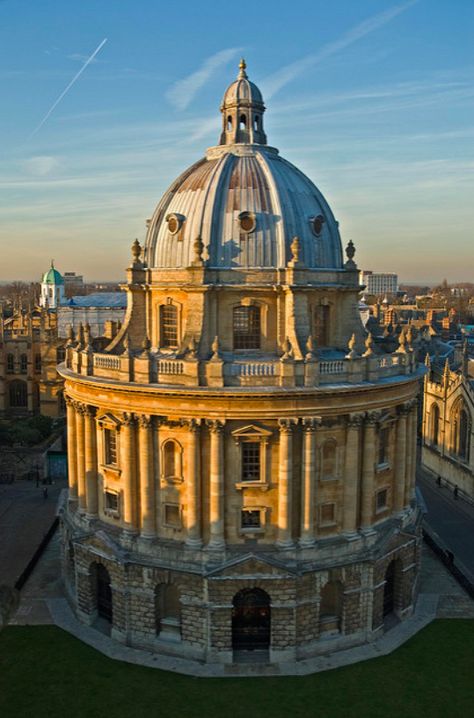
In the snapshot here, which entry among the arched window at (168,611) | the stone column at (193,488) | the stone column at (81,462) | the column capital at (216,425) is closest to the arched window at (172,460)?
the stone column at (193,488)

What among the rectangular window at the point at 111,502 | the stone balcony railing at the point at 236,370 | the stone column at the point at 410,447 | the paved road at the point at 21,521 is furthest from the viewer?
the paved road at the point at 21,521

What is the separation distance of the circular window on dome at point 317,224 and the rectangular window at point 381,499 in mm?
16344

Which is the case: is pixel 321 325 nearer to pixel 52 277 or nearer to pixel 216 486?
pixel 216 486

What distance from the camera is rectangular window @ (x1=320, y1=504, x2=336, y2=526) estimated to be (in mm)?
36500

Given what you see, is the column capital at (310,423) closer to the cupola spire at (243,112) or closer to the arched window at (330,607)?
the arched window at (330,607)

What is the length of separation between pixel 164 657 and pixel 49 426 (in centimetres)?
4905

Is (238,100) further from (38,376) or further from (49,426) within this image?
(38,376)

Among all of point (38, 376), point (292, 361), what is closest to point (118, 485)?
point (292, 361)

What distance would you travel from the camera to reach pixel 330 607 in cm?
3769

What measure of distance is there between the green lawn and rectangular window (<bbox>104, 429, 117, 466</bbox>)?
10.5 metres

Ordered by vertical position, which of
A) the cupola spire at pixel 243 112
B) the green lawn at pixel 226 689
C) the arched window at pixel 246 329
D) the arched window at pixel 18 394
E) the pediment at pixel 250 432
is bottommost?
the green lawn at pixel 226 689

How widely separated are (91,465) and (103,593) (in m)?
7.94

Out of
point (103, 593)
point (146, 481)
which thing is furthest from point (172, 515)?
point (103, 593)

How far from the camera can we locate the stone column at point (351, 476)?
119ft
